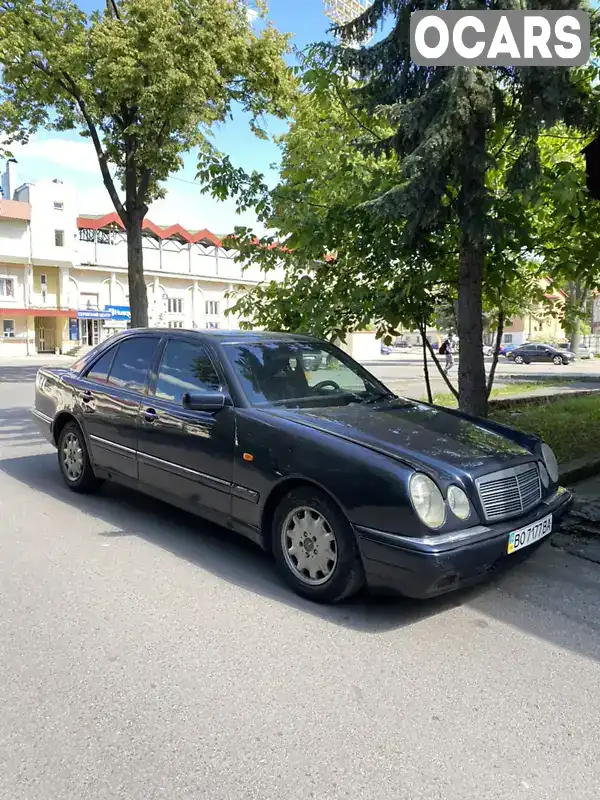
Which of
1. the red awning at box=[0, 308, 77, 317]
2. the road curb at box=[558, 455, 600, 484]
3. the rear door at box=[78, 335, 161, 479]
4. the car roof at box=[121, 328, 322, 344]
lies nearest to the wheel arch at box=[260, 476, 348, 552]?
the car roof at box=[121, 328, 322, 344]

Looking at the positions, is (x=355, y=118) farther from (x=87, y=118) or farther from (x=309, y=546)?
(x=87, y=118)

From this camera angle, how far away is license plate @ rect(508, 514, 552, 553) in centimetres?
362

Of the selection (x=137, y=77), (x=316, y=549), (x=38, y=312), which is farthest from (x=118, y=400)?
(x=38, y=312)

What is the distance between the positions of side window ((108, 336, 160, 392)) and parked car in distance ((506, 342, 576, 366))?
44.7 m

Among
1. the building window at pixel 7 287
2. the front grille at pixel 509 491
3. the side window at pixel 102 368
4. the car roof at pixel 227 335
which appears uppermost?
the building window at pixel 7 287

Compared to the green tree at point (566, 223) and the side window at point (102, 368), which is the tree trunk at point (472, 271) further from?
the side window at point (102, 368)

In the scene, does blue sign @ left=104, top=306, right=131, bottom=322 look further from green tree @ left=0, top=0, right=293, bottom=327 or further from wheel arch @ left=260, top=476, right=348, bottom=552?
wheel arch @ left=260, top=476, right=348, bottom=552

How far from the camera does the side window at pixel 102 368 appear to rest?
225 inches

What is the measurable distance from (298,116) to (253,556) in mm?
7162

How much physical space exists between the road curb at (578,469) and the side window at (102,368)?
4.38 meters

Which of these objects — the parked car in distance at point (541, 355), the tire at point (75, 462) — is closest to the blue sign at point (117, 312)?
the parked car in distance at point (541, 355)

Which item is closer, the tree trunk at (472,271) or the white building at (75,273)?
the tree trunk at (472,271)

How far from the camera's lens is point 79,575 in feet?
13.5

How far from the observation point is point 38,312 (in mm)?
47062
